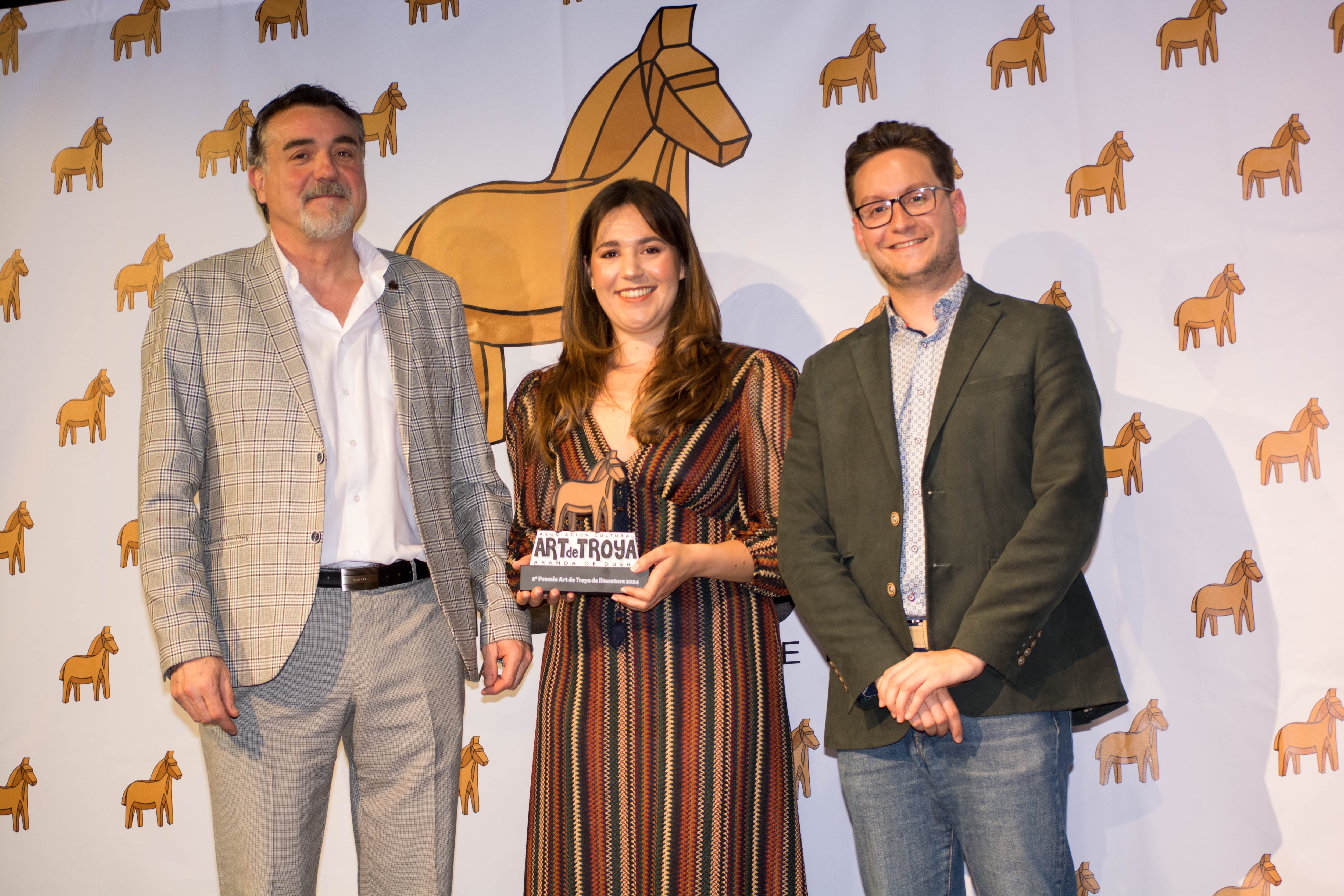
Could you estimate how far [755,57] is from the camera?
9.99ft

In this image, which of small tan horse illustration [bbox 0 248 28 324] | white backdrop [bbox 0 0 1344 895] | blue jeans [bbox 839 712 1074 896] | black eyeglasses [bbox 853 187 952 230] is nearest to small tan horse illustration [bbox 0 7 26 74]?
white backdrop [bbox 0 0 1344 895]

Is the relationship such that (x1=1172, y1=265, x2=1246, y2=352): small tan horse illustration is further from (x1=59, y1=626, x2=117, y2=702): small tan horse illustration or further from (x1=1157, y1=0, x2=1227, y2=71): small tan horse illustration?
(x1=59, y1=626, x2=117, y2=702): small tan horse illustration

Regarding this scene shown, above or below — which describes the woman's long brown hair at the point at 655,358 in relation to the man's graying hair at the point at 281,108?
below

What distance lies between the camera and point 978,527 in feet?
6.24

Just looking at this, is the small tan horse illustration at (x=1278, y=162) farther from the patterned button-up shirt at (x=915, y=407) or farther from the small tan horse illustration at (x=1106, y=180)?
the patterned button-up shirt at (x=915, y=407)

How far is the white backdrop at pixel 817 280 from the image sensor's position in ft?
8.87

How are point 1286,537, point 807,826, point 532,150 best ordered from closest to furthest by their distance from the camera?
point 1286,537
point 807,826
point 532,150

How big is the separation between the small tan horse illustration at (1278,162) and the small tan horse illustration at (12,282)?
4.08 m

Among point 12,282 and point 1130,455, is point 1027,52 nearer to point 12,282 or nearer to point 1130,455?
point 1130,455

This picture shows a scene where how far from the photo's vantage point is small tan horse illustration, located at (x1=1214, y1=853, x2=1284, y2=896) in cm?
264

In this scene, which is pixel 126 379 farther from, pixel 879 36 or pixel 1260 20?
pixel 1260 20

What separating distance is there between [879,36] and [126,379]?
9.24 ft

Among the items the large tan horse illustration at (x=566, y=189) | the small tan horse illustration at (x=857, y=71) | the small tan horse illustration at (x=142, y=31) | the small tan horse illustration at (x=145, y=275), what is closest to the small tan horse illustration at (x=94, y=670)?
the small tan horse illustration at (x=145, y=275)

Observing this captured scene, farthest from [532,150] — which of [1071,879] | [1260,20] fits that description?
[1071,879]
